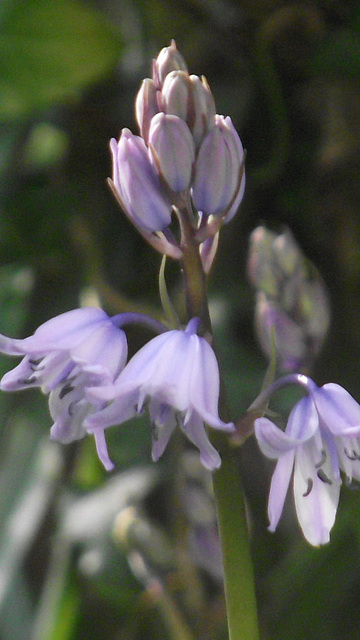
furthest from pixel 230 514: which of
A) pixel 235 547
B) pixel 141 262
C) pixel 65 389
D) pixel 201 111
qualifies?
pixel 141 262

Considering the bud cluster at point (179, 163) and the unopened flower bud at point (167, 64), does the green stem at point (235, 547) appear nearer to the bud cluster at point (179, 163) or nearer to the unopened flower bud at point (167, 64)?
the bud cluster at point (179, 163)

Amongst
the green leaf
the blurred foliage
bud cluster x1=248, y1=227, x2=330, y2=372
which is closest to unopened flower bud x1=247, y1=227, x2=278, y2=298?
bud cluster x1=248, y1=227, x2=330, y2=372

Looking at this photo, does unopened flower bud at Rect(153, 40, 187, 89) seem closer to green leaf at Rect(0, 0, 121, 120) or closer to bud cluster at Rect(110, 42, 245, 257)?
bud cluster at Rect(110, 42, 245, 257)

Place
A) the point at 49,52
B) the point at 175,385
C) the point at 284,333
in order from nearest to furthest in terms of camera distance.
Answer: the point at 175,385, the point at 284,333, the point at 49,52

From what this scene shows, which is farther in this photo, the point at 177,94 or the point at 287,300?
the point at 287,300

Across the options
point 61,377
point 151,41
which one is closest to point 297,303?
point 61,377

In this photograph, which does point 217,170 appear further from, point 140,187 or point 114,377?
point 114,377

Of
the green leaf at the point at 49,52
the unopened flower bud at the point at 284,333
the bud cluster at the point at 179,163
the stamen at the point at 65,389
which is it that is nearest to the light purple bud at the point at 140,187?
the bud cluster at the point at 179,163
